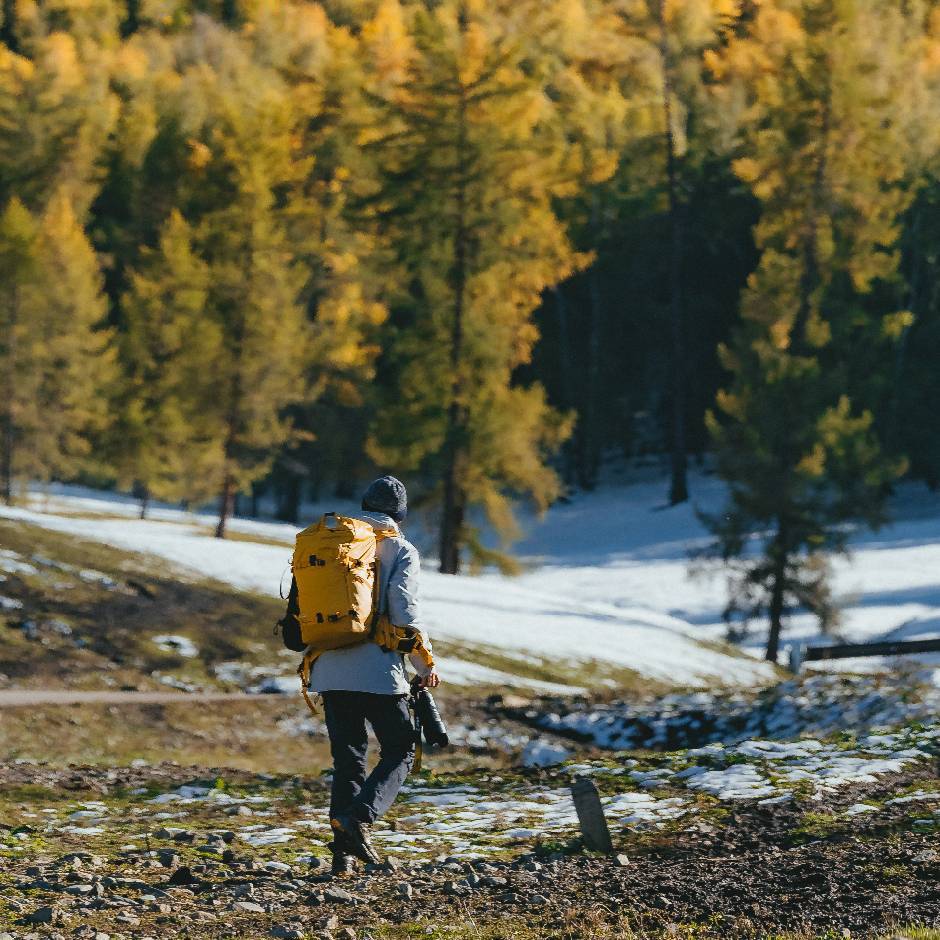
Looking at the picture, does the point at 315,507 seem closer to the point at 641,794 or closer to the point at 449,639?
the point at 449,639

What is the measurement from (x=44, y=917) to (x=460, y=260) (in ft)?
86.1

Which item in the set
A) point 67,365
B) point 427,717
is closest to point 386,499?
point 427,717

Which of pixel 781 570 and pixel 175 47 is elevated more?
pixel 175 47

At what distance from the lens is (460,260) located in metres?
31.6

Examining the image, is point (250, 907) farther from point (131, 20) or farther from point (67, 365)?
point (131, 20)

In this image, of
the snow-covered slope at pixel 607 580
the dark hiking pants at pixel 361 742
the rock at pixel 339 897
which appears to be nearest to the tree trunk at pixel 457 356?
the snow-covered slope at pixel 607 580

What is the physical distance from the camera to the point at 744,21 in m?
83.6

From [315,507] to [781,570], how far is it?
37.7m

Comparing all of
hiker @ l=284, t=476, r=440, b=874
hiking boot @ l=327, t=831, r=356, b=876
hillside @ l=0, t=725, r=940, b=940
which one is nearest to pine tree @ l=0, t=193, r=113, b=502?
hillside @ l=0, t=725, r=940, b=940

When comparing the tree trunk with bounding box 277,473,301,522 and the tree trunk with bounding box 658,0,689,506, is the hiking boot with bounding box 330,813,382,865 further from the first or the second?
A: the tree trunk with bounding box 277,473,301,522

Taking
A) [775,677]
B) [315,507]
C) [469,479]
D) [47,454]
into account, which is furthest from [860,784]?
[315,507]

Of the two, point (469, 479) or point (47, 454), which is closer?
point (469, 479)

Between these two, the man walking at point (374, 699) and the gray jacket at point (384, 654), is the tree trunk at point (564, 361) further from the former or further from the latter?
the gray jacket at point (384, 654)

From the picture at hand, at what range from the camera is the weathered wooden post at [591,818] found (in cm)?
799
